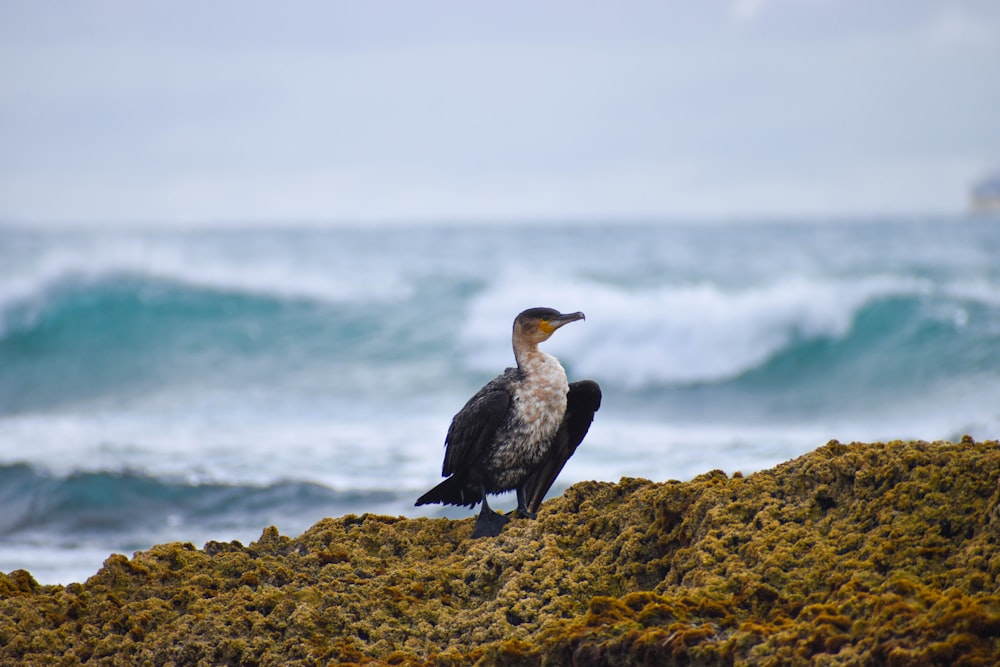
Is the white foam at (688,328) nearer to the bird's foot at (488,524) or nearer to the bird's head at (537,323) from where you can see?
the bird's head at (537,323)

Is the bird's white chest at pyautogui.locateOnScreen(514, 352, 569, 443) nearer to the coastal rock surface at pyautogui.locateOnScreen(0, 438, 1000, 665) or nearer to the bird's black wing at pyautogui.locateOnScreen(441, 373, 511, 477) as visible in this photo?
the bird's black wing at pyautogui.locateOnScreen(441, 373, 511, 477)

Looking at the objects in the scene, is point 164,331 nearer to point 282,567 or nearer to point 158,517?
point 158,517

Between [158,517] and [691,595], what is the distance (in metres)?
6.39

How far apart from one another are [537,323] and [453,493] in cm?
85

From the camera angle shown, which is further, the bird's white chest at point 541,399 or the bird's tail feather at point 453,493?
the bird's tail feather at point 453,493

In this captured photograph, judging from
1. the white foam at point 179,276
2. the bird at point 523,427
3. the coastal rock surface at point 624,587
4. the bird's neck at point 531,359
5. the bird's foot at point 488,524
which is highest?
the white foam at point 179,276

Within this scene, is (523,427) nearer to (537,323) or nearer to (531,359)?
(531,359)

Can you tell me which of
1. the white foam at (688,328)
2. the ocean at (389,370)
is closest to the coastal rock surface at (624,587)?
the ocean at (389,370)

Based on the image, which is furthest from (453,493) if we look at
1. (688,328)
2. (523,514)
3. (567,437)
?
(688,328)

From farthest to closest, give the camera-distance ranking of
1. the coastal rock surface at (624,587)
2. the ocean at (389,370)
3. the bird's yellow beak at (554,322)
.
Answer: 1. the ocean at (389,370)
2. the bird's yellow beak at (554,322)
3. the coastal rock surface at (624,587)

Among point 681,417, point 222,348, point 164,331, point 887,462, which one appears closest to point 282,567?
point 887,462

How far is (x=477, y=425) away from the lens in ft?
15.6

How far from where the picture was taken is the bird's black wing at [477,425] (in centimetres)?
473

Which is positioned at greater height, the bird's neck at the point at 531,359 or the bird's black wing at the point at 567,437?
the bird's neck at the point at 531,359
